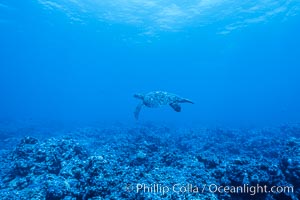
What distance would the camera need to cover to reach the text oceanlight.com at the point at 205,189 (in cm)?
402

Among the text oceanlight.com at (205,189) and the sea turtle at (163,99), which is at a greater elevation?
the sea turtle at (163,99)

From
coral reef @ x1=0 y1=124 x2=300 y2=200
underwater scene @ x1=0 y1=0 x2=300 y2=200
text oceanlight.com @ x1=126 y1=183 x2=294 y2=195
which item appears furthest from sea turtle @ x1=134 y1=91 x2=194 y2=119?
text oceanlight.com @ x1=126 y1=183 x2=294 y2=195

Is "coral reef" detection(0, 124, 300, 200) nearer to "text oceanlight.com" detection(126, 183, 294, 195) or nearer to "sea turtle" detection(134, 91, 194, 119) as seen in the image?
"text oceanlight.com" detection(126, 183, 294, 195)

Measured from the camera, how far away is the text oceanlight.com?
4.02 m

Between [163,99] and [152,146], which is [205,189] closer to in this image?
[152,146]

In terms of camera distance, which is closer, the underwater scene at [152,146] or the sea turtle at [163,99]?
the underwater scene at [152,146]

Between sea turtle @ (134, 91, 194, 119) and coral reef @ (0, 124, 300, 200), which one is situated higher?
sea turtle @ (134, 91, 194, 119)

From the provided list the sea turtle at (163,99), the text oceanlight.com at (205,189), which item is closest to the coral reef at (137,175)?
the text oceanlight.com at (205,189)

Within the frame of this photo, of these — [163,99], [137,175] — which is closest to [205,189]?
[137,175]

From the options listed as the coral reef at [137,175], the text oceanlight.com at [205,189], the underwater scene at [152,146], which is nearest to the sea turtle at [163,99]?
the underwater scene at [152,146]

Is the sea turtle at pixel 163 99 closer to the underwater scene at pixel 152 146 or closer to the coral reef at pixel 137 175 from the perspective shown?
the underwater scene at pixel 152 146

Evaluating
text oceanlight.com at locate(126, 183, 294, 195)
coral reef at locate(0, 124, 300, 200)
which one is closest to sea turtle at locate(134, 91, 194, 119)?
coral reef at locate(0, 124, 300, 200)

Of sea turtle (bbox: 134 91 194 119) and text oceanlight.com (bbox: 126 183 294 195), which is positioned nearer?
text oceanlight.com (bbox: 126 183 294 195)

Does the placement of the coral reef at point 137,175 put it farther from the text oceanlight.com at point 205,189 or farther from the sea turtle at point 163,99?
the sea turtle at point 163,99
